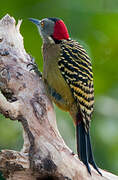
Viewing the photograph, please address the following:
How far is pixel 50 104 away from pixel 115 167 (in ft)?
6.24

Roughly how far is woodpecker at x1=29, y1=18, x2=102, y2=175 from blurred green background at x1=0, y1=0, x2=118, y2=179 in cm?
104

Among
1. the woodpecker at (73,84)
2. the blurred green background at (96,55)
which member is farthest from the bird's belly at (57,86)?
the blurred green background at (96,55)

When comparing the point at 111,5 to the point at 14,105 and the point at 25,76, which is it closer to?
the point at 25,76

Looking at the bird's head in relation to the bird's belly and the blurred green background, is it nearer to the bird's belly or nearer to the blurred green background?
the bird's belly

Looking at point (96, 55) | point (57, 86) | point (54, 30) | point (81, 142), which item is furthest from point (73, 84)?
point (96, 55)

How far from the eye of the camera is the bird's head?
18.1ft

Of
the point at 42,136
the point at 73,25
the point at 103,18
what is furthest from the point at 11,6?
the point at 42,136

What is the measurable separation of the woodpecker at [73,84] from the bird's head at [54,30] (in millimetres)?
142

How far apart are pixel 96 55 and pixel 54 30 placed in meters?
1.28

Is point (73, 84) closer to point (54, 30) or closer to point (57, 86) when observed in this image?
point (57, 86)

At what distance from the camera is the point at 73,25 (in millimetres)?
6531

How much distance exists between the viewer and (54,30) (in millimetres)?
5562

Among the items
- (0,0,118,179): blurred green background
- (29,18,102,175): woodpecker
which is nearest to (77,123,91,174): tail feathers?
(29,18,102,175): woodpecker

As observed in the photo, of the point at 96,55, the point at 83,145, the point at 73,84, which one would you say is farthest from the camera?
the point at 96,55
